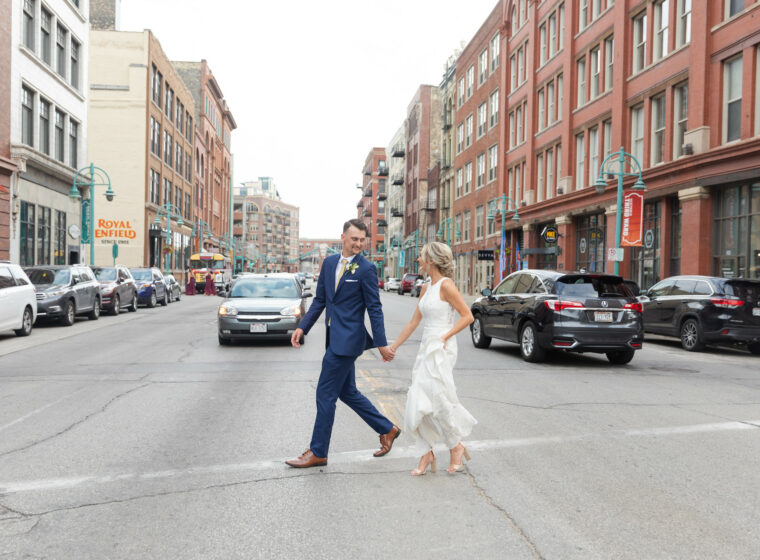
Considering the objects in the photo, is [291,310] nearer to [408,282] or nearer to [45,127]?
[45,127]

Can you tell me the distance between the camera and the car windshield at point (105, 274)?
79.6 ft

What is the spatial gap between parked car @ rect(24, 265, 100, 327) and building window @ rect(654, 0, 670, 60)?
21495 mm

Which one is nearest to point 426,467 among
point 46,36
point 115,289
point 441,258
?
point 441,258

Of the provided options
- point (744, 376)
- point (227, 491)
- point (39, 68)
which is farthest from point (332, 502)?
point (39, 68)

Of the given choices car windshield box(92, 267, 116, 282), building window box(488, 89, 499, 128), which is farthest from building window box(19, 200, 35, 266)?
building window box(488, 89, 499, 128)

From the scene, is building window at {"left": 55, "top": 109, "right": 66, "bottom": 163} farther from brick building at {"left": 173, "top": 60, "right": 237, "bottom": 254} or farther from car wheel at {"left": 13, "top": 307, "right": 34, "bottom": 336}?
brick building at {"left": 173, "top": 60, "right": 237, "bottom": 254}

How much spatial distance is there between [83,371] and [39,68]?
78.8 ft

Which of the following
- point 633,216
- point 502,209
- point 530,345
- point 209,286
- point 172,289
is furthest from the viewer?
point 209,286

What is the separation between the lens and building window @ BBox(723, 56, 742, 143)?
21.8 meters

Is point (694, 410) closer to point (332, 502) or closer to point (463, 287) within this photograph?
point (332, 502)

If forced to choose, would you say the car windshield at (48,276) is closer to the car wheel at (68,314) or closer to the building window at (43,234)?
the car wheel at (68,314)

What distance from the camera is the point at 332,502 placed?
4477 mm

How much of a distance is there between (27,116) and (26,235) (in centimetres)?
496

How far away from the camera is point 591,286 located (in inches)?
465
